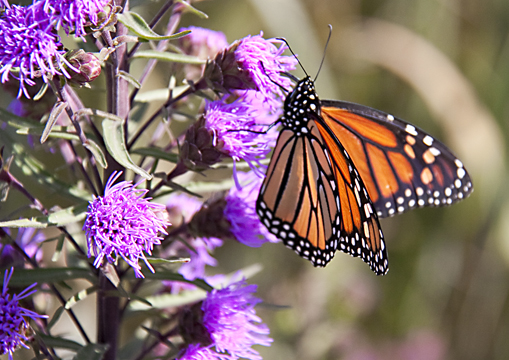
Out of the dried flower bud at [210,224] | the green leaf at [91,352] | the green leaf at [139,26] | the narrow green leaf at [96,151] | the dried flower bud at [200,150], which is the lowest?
the green leaf at [91,352]

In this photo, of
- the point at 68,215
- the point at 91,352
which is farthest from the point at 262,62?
the point at 91,352

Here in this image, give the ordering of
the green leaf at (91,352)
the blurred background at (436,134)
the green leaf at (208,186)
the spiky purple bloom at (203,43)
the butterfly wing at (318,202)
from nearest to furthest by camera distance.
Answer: the green leaf at (91,352)
the green leaf at (208,186)
the butterfly wing at (318,202)
the spiky purple bloom at (203,43)
the blurred background at (436,134)

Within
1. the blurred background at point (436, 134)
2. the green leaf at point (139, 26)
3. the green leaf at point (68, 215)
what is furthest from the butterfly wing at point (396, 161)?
the blurred background at point (436, 134)

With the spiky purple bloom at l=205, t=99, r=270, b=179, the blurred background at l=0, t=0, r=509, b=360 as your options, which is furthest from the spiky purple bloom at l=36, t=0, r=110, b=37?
the blurred background at l=0, t=0, r=509, b=360

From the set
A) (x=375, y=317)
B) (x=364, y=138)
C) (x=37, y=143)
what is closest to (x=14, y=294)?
(x=37, y=143)

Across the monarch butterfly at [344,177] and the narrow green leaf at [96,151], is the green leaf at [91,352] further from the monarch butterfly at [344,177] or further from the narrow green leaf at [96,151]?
the monarch butterfly at [344,177]

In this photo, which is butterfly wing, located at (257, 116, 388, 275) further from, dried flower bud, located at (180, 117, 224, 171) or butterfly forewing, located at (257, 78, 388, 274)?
dried flower bud, located at (180, 117, 224, 171)
